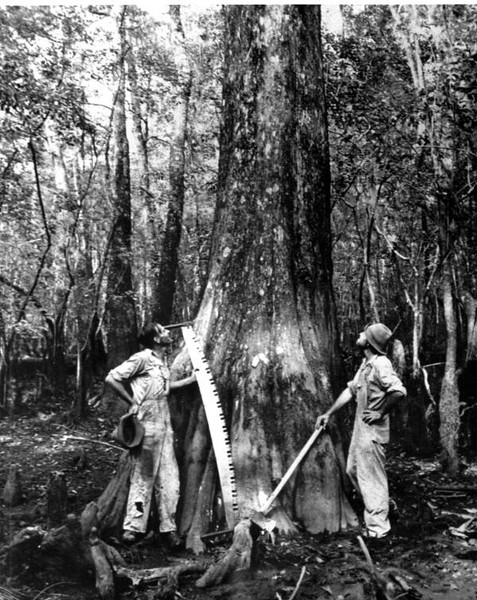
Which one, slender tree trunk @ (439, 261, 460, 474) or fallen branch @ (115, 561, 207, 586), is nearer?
fallen branch @ (115, 561, 207, 586)

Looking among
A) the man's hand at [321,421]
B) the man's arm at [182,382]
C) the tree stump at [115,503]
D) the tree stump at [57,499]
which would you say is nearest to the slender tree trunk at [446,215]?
the man's hand at [321,421]

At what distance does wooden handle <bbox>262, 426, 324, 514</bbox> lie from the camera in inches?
179

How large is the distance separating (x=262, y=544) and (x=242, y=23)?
4.58 meters

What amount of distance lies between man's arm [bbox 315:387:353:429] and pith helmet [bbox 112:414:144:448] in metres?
1.49

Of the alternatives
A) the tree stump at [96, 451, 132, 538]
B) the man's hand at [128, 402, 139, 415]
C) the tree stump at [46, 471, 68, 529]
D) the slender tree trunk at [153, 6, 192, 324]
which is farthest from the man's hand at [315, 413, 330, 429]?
the slender tree trunk at [153, 6, 192, 324]

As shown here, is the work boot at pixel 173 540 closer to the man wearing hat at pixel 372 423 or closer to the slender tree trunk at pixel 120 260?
the man wearing hat at pixel 372 423

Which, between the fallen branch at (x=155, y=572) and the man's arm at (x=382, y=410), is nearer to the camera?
the fallen branch at (x=155, y=572)

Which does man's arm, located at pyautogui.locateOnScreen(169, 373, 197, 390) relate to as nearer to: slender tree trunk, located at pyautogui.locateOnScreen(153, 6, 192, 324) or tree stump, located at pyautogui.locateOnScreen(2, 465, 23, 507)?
tree stump, located at pyautogui.locateOnScreen(2, 465, 23, 507)

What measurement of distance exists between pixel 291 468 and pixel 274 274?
1.65 meters

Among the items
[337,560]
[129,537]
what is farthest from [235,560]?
[129,537]

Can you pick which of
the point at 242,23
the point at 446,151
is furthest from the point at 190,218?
the point at 242,23

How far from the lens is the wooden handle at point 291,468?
456cm

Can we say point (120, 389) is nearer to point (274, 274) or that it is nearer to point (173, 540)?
point (173, 540)

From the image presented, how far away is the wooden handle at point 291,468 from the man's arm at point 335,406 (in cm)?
5
